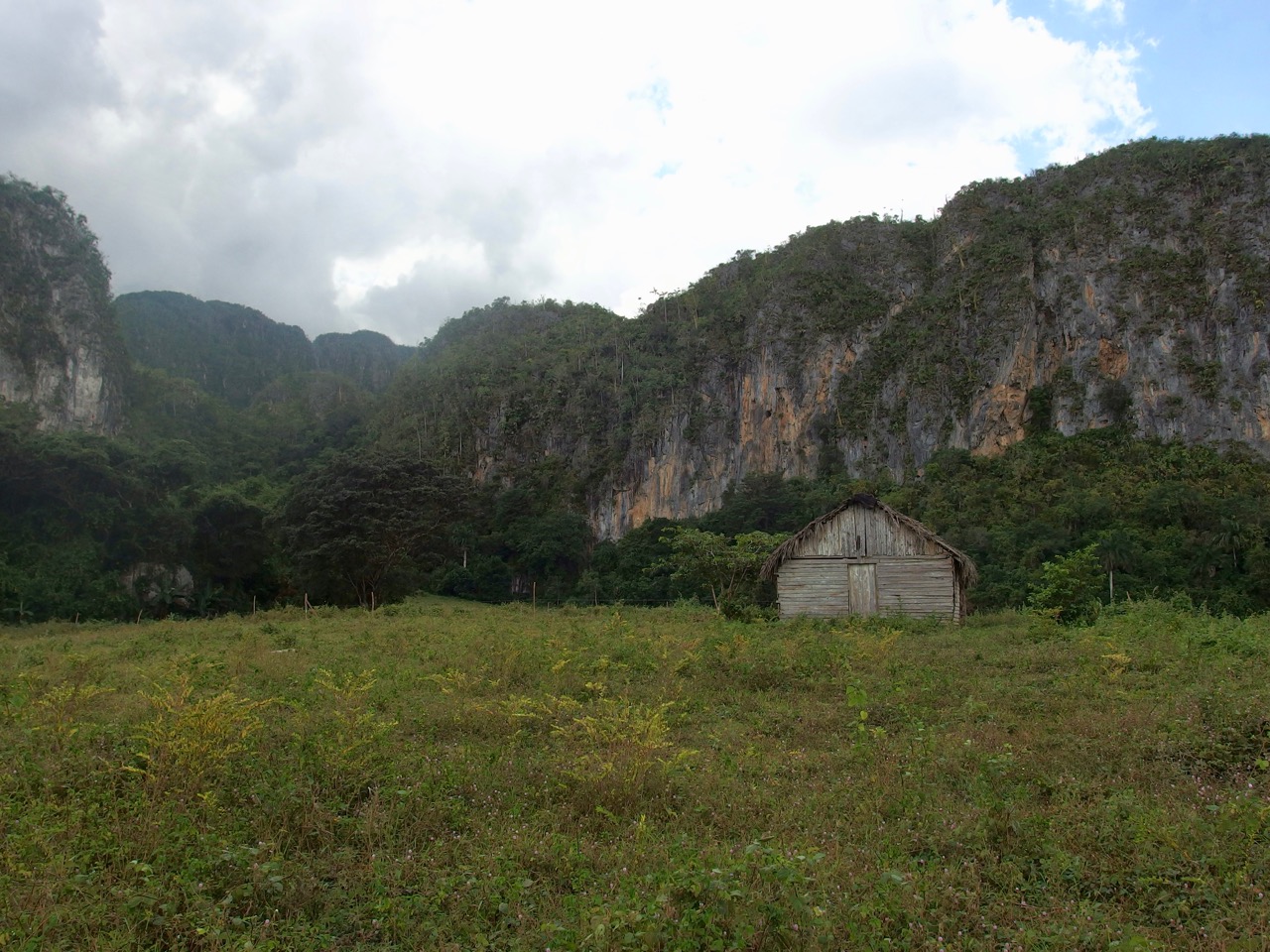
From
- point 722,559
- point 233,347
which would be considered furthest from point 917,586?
point 233,347

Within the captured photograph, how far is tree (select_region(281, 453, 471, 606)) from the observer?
30.6 metres

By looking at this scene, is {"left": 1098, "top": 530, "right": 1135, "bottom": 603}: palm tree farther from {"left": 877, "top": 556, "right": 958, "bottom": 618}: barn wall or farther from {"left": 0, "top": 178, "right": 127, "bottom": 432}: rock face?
{"left": 0, "top": 178, "right": 127, "bottom": 432}: rock face

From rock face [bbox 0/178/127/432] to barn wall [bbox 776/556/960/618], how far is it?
66.4 metres

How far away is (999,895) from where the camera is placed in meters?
4.24

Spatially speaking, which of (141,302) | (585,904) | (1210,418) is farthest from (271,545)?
(141,302)

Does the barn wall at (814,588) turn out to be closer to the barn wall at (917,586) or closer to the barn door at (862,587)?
the barn door at (862,587)

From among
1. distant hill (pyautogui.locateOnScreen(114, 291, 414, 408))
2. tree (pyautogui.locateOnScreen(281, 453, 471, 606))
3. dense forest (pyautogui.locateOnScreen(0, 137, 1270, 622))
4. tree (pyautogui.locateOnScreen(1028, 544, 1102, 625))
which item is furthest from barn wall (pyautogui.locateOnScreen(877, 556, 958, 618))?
distant hill (pyautogui.locateOnScreen(114, 291, 414, 408))

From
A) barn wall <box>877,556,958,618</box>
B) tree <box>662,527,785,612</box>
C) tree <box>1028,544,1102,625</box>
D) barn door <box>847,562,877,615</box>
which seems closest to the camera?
tree <box>1028,544,1102,625</box>

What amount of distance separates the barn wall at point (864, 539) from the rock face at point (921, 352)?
37.5 m

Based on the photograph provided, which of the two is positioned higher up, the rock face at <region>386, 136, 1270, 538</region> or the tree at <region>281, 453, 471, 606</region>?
the rock face at <region>386, 136, 1270, 538</region>

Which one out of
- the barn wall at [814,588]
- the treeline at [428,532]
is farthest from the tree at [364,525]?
the barn wall at [814,588]

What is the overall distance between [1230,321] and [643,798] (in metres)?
60.5

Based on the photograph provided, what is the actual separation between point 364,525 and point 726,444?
1685 inches

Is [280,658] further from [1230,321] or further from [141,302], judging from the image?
[141,302]
